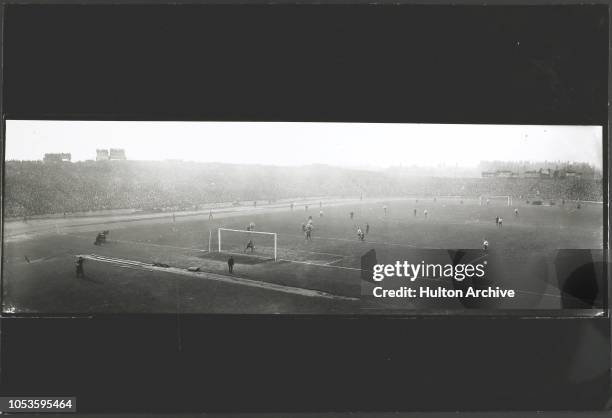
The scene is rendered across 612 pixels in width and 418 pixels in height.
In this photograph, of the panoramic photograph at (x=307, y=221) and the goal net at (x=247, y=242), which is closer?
the panoramic photograph at (x=307, y=221)

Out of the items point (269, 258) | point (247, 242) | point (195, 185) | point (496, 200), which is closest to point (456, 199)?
point (496, 200)

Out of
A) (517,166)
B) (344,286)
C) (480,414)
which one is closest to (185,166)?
(344,286)

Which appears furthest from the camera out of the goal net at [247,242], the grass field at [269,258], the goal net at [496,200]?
the goal net at [496,200]

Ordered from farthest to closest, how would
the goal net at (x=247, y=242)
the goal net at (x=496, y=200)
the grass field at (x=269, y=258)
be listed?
the goal net at (x=496, y=200), the goal net at (x=247, y=242), the grass field at (x=269, y=258)

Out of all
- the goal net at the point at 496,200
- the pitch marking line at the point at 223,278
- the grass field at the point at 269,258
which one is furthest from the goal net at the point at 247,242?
the goal net at the point at 496,200

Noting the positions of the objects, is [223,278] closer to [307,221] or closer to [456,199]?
[307,221]

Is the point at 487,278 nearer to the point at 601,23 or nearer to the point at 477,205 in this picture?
the point at 477,205

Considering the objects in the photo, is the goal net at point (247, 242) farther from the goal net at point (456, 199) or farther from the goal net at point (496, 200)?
the goal net at point (496, 200)

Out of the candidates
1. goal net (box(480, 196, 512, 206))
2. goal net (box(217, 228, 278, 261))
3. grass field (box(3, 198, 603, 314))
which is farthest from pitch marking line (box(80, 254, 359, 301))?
goal net (box(480, 196, 512, 206))
